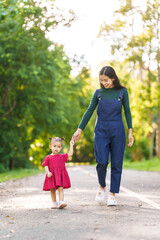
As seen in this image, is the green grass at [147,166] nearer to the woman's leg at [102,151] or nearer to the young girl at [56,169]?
the woman's leg at [102,151]

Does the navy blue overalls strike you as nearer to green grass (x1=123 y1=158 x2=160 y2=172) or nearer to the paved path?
the paved path

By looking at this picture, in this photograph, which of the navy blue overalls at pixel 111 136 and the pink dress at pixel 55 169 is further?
the navy blue overalls at pixel 111 136

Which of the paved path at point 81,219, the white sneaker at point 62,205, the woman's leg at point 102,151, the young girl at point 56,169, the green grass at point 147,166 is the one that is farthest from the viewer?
the green grass at point 147,166

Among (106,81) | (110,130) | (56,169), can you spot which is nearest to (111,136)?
(110,130)

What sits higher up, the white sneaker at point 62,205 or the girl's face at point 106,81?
the girl's face at point 106,81

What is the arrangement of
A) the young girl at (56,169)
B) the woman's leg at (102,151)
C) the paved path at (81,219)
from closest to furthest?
the paved path at (81,219) < the young girl at (56,169) < the woman's leg at (102,151)

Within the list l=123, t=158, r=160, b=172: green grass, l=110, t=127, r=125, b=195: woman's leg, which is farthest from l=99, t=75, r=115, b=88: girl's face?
l=123, t=158, r=160, b=172: green grass

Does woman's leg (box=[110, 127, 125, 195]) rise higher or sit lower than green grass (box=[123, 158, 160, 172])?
higher

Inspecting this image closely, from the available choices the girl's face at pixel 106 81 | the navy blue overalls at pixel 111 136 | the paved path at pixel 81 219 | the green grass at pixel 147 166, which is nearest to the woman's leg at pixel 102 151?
the navy blue overalls at pixel 111 136

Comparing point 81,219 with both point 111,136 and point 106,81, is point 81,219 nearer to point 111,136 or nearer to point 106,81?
point 111,136

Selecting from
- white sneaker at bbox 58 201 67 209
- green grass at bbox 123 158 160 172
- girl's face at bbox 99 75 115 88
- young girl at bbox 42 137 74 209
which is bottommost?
green grass at bbox 123 158 160 172

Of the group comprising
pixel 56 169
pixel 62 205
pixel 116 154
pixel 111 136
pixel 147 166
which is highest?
pixel 111 136

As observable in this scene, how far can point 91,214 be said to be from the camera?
564 centimetres

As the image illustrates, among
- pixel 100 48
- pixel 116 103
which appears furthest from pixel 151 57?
pixel 116 103
